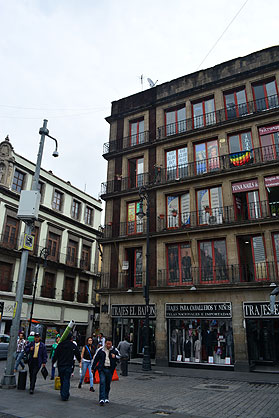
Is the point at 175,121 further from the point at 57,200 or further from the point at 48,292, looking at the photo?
the point at 48,292

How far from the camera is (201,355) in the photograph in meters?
19.0

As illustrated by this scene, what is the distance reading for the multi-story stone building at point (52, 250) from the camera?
3036 centimetres

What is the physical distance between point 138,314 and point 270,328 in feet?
25.5

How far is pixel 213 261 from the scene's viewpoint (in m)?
20.1

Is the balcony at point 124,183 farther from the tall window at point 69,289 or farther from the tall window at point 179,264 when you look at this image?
the tall window at point 69,289

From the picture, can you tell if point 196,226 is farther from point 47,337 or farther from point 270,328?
point 47,337

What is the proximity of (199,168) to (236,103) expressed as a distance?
504 cm

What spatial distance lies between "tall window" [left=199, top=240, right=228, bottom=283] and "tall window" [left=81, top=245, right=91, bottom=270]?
21556 mm

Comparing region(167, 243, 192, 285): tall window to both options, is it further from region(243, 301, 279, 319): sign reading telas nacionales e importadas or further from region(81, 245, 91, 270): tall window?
region(81, 245, 91, 270): tall window

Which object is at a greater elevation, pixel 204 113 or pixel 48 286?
pixel 204 113

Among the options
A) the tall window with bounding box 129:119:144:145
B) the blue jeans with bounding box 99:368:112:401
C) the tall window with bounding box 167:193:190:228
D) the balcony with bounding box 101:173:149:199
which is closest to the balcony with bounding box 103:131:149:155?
the tall window with bounding box 129:119:144:145

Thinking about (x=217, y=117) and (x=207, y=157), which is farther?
(x=217, y=117)

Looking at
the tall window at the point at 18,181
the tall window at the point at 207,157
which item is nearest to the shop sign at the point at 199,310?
the tall window at the point at 207,157

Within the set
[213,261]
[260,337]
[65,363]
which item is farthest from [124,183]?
[65,363]
